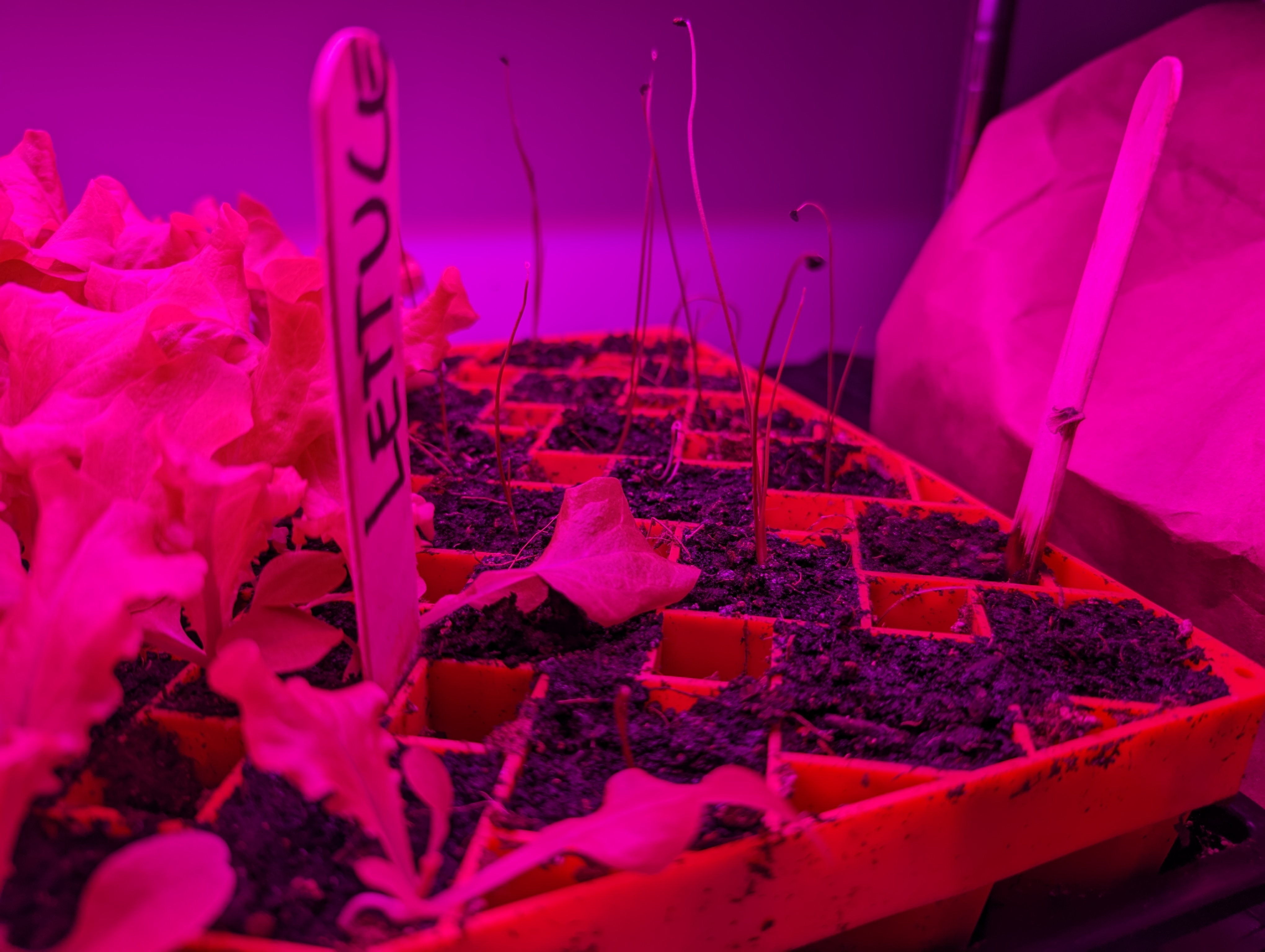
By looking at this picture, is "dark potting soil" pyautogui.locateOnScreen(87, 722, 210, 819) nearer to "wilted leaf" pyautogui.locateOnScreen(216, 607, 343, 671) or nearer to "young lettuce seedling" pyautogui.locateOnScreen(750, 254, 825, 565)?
"wilted leaf" pyautogui.locateOnScreen(216, 607, 343, 671)

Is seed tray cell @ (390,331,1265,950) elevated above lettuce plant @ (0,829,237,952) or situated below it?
below

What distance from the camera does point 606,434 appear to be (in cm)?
78

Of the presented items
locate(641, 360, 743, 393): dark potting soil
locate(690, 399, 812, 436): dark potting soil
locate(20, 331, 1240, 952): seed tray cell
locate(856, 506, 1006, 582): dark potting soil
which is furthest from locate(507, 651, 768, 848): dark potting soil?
locate(641, 360, 743, 393): dark potting soil

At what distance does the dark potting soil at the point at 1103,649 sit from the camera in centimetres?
43

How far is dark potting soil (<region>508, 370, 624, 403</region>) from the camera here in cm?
90

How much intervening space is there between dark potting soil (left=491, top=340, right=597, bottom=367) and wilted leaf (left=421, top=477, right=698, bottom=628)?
60 centimetres

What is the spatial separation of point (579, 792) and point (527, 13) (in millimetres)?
1017

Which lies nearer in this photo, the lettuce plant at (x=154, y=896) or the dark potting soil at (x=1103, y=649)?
the lettuce plant at (x=154, y=896)

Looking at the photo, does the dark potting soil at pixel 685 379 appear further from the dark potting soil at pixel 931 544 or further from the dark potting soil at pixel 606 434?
the dark potting soil at pixel 931 544

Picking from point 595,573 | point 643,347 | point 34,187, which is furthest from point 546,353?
point 595,573

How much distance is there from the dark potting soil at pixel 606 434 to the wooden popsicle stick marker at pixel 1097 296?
12.7 inches

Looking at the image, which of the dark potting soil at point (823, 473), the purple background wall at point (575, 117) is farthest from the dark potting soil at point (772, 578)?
the purple background wall at point (575, 117)

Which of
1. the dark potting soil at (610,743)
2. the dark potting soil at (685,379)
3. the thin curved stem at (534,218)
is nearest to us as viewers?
the dark potting soil at (610,743)

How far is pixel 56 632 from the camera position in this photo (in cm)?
26
